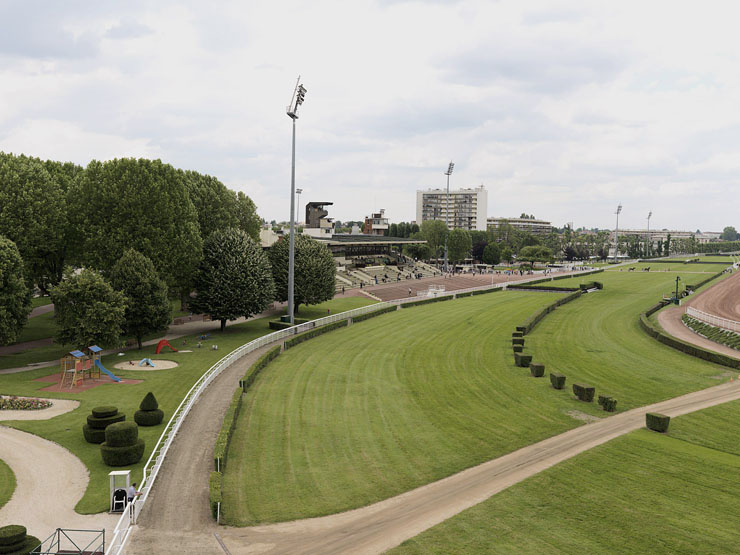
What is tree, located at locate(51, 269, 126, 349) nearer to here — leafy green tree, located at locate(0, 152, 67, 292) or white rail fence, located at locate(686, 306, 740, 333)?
leafy green tree, located at locate(0, 152, 67, 292)

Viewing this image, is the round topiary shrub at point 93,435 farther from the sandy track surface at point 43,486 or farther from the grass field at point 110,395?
the sandy track surface at point 43,486

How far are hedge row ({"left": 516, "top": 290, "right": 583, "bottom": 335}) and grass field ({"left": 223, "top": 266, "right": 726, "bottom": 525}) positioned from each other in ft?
5.42

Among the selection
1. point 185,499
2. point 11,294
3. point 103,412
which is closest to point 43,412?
point 103,412

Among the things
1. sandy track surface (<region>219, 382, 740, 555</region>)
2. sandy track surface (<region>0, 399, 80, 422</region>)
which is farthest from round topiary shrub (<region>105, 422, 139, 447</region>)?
sandy track surface (<region>0, 399, 80, 422</region>)

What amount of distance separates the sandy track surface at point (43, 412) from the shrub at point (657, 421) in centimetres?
3416

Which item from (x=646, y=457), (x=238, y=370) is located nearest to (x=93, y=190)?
(x=238, y=370)

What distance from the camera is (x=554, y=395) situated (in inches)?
1409

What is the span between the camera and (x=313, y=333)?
179 ft

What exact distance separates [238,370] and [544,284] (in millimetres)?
83628

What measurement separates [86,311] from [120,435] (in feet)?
69.3

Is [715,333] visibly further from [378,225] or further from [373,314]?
[378,225]

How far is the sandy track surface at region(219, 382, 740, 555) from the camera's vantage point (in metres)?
18.0

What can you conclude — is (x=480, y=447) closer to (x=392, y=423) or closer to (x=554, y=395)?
(x=392, y=423)

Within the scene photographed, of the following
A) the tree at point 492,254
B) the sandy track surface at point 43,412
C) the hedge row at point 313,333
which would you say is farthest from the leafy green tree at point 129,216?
the tree at point 492,254
